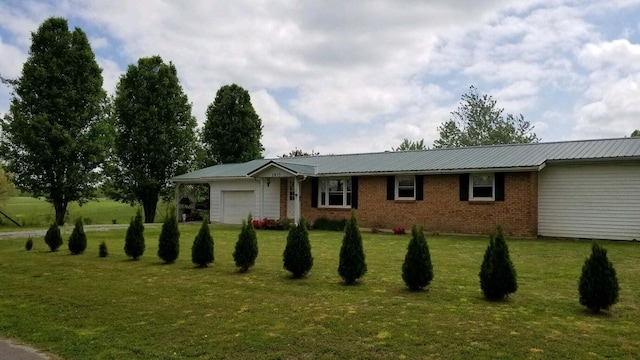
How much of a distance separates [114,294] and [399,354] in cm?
512

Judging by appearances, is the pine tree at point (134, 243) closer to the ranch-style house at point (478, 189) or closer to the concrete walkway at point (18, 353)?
the concrete walkway at point (18, 353)

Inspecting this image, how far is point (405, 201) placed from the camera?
20.5 m

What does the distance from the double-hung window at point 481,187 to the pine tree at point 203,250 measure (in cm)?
1221

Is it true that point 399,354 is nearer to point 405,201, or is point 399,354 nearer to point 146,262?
point 146,262

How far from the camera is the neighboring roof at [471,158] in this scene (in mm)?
17133

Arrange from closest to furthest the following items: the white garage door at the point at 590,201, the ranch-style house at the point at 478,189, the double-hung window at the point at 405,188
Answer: the white garage door at the point at 590,201
the ranch-style house at the point at 478,189
the double-hung window at the point at 405,188

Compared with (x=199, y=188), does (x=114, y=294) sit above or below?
below

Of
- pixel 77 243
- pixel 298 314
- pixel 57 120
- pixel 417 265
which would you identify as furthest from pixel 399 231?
pixel 57 120

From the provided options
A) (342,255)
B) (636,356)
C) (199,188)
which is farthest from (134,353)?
(199,188)

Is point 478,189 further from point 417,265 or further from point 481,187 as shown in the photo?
point 417,265

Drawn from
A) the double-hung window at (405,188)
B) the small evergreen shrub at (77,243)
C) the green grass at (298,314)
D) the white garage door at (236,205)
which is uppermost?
the double-hung window at (405,188)

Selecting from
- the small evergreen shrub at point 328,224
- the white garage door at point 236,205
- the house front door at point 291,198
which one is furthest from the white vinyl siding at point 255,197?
the small evergreen shrub at point 328,224

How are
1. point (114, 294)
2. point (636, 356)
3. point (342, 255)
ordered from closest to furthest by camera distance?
point (636, 356)
point (114, 294)
point (342, 255)

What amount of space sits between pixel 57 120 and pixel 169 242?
1827 cm
